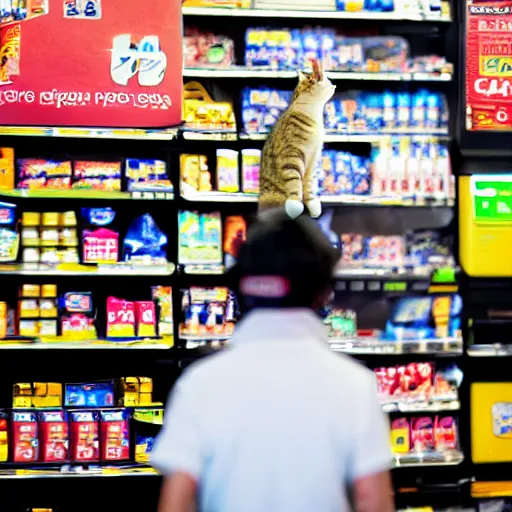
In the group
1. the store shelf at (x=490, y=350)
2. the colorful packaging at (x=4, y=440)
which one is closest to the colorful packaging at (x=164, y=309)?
the colorful packaging at (x=4, y=440)

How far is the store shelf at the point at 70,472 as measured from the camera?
440 centimetres

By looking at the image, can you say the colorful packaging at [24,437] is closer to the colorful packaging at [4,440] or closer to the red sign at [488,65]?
the colorful packaging at [4,440]

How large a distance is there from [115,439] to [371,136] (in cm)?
200

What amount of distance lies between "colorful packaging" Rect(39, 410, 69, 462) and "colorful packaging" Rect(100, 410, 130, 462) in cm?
19

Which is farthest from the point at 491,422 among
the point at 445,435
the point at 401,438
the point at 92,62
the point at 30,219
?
the point at 92,62

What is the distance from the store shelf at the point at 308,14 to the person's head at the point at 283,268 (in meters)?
2.90

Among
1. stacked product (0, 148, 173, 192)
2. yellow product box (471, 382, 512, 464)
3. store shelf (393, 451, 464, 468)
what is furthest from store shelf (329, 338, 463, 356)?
stacked product (0, 148, 173, 192)

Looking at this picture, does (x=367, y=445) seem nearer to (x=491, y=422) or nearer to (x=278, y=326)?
(x=278, y=326)

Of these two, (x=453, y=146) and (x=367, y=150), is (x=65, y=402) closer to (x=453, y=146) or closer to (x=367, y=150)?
(x=367, y=150)

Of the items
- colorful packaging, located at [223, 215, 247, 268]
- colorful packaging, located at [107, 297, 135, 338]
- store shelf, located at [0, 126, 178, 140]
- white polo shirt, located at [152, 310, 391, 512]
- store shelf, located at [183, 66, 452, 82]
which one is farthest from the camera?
colorful packaging, located at [223, 215, 247, 268]

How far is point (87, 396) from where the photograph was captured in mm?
4605

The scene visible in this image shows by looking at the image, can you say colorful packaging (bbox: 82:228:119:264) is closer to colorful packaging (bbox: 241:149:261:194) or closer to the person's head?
colorful packaging (bbox: 241:149:261:194)

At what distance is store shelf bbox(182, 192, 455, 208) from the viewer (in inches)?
177

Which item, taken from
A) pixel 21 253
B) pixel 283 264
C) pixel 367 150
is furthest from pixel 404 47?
pixel 283 264
